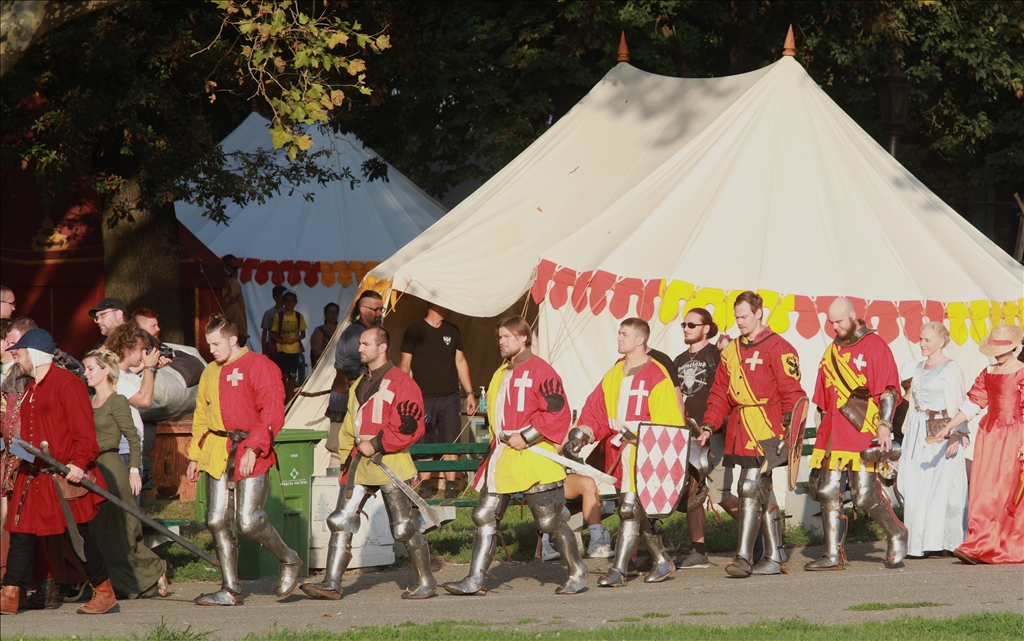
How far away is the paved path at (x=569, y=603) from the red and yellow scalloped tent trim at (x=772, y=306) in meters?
3.26

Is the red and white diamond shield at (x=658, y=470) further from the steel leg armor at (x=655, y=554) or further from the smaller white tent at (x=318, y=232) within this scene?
the smaller white tent at (x=318, y=232)

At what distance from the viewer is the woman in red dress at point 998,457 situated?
9.97 m

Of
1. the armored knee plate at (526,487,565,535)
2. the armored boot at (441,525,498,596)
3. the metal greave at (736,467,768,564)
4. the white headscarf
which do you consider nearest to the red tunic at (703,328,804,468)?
the metal greave at (736,467,768,564)

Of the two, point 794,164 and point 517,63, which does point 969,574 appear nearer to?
point 794,164

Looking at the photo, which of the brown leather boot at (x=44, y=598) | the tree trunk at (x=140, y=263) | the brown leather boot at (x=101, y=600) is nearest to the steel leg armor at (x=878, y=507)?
the brown leather boot at (x=101, y=600)

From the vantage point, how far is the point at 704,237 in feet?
43.7

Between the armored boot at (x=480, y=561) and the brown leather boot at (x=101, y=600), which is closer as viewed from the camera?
the brown leather boot at (x=101, y=600)

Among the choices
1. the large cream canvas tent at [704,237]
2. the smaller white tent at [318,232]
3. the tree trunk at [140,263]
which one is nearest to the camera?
the large cream canvas tent at [704,237]

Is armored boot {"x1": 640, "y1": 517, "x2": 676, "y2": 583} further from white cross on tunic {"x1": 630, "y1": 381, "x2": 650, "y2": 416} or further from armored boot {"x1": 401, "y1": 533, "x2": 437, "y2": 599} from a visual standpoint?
armored boot {"x1": 401, "y1": 533, "x2": 437, "y2": 599}

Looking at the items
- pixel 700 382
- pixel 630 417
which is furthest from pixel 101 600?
pixel 700 382

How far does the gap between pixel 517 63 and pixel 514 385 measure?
10.4 metres

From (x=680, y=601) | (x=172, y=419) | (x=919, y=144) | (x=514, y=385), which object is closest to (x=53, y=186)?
(x=172, y=419)

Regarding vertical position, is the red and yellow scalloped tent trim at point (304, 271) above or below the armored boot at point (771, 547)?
above

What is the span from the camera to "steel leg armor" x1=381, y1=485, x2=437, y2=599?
8531 millimetres
